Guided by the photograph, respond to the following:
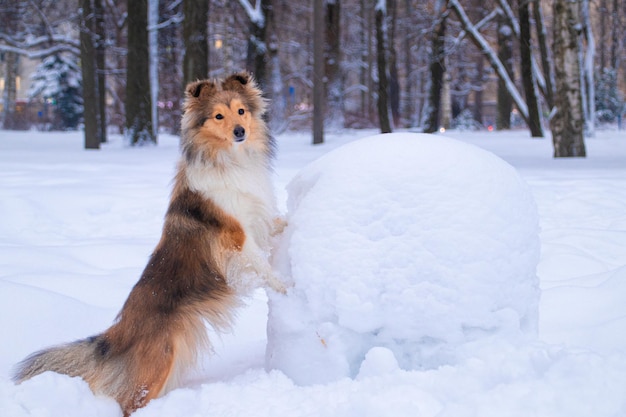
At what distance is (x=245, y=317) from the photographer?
178 inches

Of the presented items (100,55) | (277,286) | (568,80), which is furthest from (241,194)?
(100,55)

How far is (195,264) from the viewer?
329 cm

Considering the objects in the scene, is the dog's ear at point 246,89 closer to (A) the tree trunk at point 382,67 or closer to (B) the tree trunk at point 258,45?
(B) the tree trunk at point 258,45

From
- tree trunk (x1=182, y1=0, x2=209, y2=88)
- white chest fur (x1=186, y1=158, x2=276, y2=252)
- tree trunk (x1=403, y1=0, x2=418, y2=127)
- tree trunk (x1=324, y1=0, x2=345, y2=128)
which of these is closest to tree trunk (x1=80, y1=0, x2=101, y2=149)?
tree trunk (x1=182, y1=0, x2=209, y2=88)

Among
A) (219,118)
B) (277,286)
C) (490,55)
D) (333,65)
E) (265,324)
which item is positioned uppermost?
(333,65)

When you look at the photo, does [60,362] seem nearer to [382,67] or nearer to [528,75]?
[382,67]

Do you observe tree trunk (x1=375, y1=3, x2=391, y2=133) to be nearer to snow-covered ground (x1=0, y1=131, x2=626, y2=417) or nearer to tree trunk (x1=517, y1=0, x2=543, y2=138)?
tree trunk (x1=517, y1=0, x2=543, y2=138)

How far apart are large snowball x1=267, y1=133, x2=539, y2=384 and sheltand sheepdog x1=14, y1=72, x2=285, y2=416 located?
38cm

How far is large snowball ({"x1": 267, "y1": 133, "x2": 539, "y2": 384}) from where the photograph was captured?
2.75m

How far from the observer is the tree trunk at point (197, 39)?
17047 mm

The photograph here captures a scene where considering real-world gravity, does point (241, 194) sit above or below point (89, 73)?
below

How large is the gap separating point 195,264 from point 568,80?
10.5m

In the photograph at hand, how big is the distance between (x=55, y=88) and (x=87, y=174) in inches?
1123

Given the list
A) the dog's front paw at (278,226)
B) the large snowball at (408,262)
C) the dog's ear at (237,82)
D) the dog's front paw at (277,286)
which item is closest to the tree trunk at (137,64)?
the dog's ear at (237,82)
